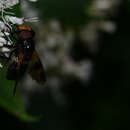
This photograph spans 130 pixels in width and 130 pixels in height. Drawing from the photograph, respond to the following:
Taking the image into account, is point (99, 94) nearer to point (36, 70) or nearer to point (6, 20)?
point (36, 70)

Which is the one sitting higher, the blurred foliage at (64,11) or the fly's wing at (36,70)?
the fly's wing at (36,70)

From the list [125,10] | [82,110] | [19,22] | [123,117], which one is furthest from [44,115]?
[19,22]

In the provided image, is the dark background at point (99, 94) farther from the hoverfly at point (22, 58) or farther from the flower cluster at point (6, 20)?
the flower cluster at point (6, 20)

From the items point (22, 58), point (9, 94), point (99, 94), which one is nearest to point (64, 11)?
point (99, 94)

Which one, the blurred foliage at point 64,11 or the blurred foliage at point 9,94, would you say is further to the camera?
the blurred foliage at point 64,11

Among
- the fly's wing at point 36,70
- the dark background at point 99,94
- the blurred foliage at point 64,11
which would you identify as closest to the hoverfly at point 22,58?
the fly's wing at point 36,70

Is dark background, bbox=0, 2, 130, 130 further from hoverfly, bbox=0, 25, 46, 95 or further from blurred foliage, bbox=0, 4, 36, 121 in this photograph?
hoverfly, bbox=0, 25, 46, 95

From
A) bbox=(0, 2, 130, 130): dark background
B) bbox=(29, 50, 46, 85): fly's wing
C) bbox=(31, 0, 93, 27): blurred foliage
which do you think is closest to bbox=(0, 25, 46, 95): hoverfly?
bbox=(29, 50, 46, 85): fly's wing

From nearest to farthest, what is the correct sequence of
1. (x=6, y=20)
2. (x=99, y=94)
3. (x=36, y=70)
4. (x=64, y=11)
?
(x=6, y=20) < (x=36, y=70) < (x=64, y=11) < (x=99, y=94)

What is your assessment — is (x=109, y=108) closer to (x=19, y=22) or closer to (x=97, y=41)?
(x=97, y=41)
